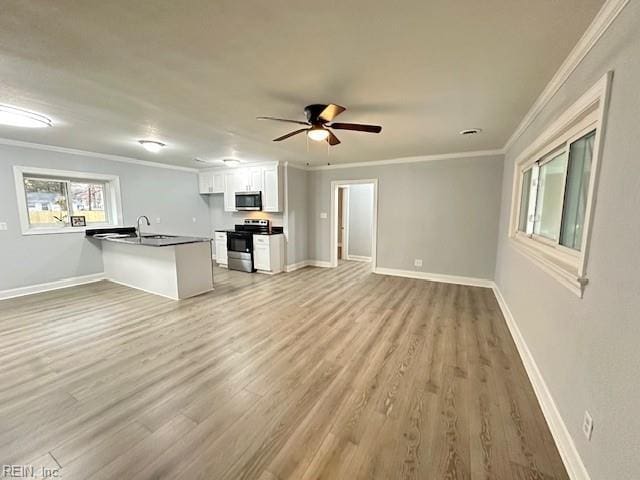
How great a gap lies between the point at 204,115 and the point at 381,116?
2.02 metres

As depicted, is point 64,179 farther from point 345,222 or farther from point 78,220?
point 345,222

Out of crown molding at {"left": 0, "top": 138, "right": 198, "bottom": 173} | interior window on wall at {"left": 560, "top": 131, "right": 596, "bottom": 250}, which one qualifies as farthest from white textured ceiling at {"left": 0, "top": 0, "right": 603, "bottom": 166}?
crown molding at {"left": 0, "top": 138, "right": 198, "bottom": 173}

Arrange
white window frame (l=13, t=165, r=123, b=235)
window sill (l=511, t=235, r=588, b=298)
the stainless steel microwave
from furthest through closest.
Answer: the stainless steel microwave → white window frame (l=13, t=165, r=123, b=235) → window sill (l=511, t=235, r=588, b=298)

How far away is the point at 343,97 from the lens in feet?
8.05

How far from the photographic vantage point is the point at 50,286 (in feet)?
15.0

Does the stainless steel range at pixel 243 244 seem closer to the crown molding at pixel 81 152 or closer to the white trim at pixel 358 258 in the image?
the crown molding at pixel 81 152

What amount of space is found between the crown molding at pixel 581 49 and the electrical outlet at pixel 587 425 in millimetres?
2034

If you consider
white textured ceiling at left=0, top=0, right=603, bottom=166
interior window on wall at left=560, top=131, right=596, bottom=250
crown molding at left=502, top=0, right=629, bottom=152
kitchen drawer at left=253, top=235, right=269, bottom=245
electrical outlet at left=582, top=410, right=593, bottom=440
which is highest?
white textured ceiling at left=0, top=0, right=603, bottom=166

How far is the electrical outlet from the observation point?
1.32 metres

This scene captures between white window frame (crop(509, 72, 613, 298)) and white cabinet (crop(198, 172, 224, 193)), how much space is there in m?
6.10

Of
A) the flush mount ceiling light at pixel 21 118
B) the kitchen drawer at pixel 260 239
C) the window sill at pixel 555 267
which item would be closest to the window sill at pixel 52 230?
the flush mount ceiling light at pixel 21 118

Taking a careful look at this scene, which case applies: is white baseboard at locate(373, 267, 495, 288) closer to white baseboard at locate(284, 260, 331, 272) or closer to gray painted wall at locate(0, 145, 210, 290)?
white baseboard at locate(284, 260, 331, 272)

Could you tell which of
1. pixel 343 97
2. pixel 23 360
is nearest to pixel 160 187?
pixel 23 360

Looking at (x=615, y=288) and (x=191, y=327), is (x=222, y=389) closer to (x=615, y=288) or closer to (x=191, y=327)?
(x=191, y=327)
